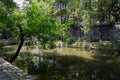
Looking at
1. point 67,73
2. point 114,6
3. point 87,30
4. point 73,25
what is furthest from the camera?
point 73,25

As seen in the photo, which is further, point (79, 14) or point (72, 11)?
point (72, 11)

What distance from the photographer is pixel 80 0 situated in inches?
1270

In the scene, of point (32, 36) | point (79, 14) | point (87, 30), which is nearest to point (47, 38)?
point (32, 36)

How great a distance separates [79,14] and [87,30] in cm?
Answer: 368

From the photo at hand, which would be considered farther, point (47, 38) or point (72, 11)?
point (72, 11)

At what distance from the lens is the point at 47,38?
50.9 ft

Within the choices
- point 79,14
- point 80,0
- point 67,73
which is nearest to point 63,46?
point 79,14

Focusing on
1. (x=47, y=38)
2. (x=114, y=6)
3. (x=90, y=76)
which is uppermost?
(x=114, y=6)

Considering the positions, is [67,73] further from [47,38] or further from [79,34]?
A: [79,34]

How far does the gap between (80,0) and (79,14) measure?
9.35 feet

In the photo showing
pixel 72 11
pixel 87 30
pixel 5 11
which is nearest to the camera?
pixel 5 11

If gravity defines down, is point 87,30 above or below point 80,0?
below

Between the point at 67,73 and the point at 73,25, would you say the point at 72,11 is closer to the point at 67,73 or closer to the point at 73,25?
the point at 73,25

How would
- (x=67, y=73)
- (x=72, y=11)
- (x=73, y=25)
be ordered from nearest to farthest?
(x=67, y=73) < (x=72, y=11) < (x=73, y=25)
